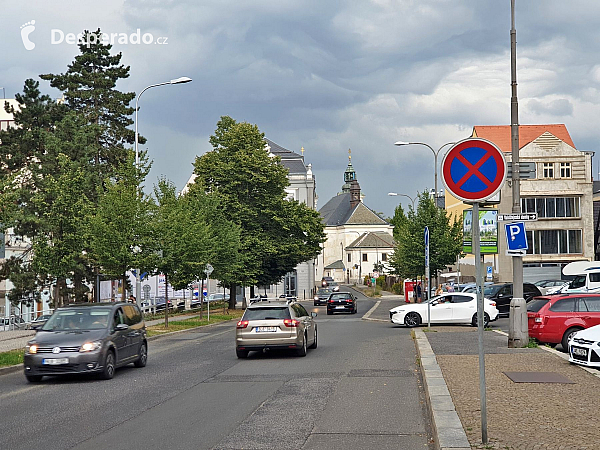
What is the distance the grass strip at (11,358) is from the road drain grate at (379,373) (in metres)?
8.66

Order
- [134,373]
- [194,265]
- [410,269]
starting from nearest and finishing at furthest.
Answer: [134,373]
[194,265]
[410,269]

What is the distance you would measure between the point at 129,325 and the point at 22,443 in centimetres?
826

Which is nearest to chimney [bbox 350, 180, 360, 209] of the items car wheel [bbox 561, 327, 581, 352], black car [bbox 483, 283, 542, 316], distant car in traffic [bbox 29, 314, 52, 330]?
black car [bbox 483, 283, 542, 316]

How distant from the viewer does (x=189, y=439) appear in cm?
863

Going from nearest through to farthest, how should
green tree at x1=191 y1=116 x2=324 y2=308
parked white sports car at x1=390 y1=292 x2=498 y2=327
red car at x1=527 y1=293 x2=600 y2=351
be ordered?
1. red car at x1=527 y1=293 x2=600 y2=351
2. parked white sports car at x1=390 y1=292 x2=498 y2=327
3. green tree at x1=191 y1=116 x2=324 y2=308

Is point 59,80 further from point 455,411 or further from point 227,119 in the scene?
point 455,411

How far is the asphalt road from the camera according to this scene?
864cm

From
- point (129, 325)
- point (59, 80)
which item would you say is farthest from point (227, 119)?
point (129, 325)

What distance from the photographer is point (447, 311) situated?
97.5 ft

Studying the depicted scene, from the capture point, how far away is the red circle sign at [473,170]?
7.61 m

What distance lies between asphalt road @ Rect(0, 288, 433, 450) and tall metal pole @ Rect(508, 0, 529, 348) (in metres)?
2.54

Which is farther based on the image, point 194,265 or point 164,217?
point 194,265

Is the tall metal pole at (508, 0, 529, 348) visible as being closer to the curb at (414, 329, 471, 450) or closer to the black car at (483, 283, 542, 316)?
the curb at (414, 329, 471, 450)

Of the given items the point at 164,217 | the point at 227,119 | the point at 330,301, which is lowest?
the point at 330,301
